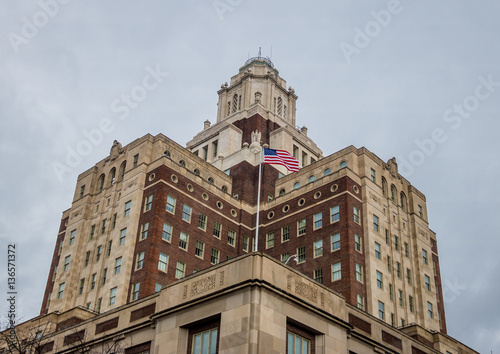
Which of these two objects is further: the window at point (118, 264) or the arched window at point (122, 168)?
the arched window at point (122, 168)

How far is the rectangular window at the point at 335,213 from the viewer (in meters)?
69.2

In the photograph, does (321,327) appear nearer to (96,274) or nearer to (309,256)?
(309,256)

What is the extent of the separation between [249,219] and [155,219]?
14.5 meters

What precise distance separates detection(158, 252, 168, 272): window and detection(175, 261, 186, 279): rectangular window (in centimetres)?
136

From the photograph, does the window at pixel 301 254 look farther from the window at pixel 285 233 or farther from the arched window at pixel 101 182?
the arched window at pixel 101 182

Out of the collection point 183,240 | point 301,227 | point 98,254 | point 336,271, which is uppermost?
point 301,227

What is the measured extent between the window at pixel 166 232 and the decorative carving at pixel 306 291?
31381mm

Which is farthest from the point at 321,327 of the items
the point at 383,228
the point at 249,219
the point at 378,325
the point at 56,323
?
the point at 249,219

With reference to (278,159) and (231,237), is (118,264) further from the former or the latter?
(278,159)

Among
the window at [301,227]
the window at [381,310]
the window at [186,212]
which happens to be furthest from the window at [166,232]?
the window at [381,310]

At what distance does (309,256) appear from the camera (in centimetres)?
6919

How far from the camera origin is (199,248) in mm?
70375

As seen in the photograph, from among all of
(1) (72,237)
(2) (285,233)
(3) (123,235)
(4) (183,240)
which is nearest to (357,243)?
(2) (285,233)

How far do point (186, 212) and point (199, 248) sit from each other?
13.4 feet
